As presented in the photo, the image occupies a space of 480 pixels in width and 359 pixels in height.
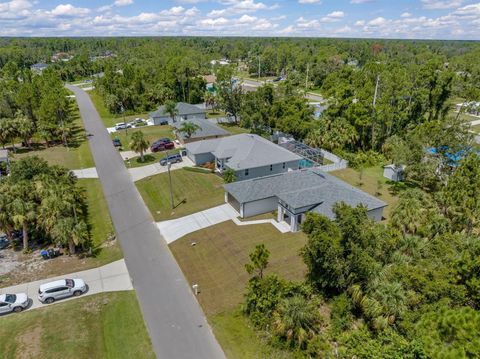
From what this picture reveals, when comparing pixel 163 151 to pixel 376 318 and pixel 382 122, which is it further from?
pixel 376 318

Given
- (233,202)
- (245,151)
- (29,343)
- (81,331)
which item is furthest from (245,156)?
(29,343)

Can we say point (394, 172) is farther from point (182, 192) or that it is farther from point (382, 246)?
point (182, 192)

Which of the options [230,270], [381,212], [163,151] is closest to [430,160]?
[381,212]

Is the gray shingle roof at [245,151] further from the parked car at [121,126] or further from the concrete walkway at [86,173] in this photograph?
the parked car at [121,126]

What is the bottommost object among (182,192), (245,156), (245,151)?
(182,192)

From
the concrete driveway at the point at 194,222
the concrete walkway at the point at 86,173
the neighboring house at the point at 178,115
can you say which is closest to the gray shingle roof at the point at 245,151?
the concrete driveway at the point at 194,222

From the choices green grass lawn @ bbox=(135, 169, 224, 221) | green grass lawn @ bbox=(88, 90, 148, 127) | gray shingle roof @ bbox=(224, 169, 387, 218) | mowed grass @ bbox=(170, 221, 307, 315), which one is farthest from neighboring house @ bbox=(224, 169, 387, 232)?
green grass lawn @ bbox=(88, 90, 148, 127)
